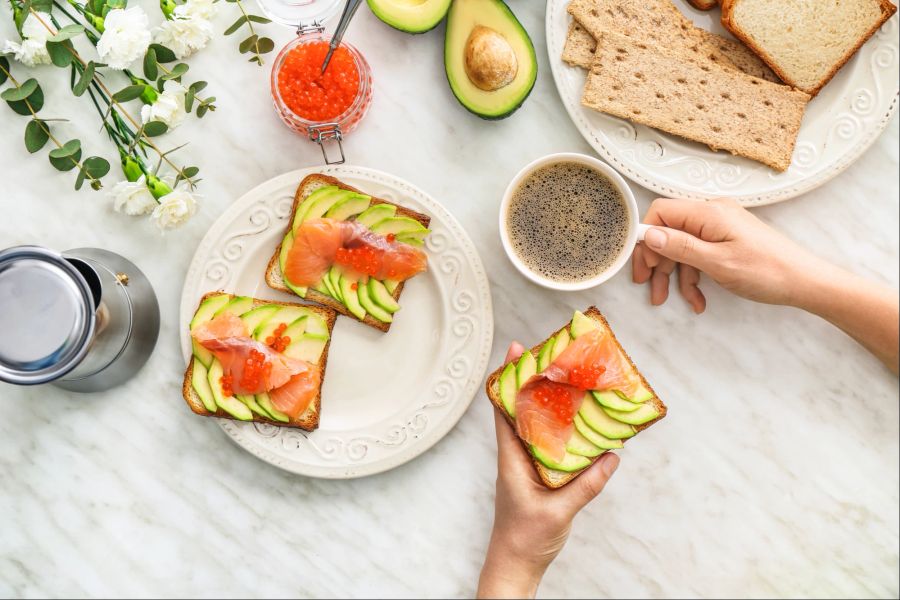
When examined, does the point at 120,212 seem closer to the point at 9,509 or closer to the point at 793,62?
the point at 9,509

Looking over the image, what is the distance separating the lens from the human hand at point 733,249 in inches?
61.6

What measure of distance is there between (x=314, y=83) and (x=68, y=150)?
637 mm

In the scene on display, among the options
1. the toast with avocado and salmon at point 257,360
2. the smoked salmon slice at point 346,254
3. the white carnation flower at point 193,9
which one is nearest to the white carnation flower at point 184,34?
the white carnation flower at point 193,9

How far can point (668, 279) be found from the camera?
5.72ft

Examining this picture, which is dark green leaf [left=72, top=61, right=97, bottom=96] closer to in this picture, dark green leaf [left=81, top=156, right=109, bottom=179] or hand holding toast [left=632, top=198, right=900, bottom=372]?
dark green leaf [left=81, top=156, right=109, bottom=179]

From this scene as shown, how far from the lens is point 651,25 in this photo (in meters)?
1.65

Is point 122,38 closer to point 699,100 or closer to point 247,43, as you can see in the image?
point 247,43

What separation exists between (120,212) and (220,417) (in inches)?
24.7

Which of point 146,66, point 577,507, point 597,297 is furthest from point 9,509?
point 597,297

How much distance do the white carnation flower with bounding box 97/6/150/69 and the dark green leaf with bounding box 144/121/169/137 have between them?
0.47 ft

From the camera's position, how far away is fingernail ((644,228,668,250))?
153 centimetres

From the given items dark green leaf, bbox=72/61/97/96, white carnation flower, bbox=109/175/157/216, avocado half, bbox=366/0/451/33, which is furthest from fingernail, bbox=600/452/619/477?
dark green leaf, bbox=72/61/97/96

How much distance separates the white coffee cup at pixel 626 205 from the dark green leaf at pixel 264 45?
72 cm

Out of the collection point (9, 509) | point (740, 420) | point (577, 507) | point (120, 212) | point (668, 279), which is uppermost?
point (668, 279)
